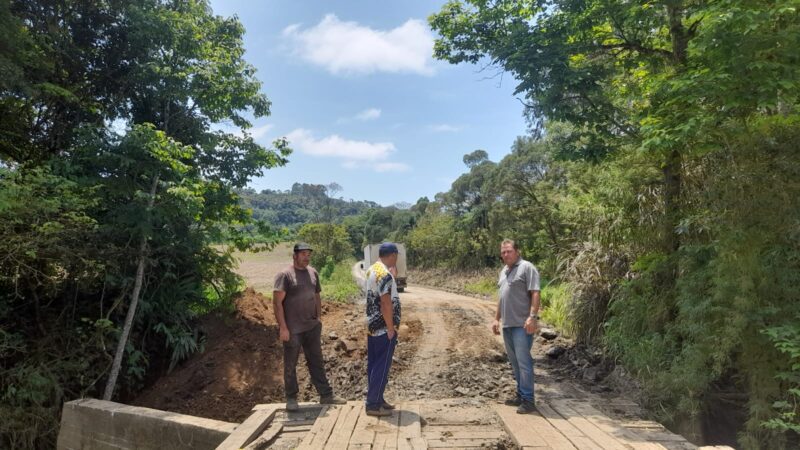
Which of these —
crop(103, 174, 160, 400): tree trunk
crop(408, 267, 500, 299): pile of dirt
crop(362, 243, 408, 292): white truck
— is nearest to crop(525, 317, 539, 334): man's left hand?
crop(103, 174, 160, 400): tree trunk

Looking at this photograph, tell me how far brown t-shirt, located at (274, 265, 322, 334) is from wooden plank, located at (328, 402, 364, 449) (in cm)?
97

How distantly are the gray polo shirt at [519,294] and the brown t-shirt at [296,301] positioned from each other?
2.12m

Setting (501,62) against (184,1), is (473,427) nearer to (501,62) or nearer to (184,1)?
(501,62)

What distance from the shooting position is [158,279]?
28.1 ft

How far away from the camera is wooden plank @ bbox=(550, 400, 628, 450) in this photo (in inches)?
146

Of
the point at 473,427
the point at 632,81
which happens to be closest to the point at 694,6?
the point at 632,81

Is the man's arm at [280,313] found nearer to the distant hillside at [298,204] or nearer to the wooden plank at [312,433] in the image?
the wooden plank at [312,433]

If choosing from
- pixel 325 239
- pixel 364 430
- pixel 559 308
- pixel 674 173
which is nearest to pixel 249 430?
pixel 364 430

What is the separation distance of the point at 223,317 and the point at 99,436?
3.76 metres

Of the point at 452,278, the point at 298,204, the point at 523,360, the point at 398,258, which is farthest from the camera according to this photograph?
the point at 298,204

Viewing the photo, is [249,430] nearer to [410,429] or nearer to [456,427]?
[410,429]

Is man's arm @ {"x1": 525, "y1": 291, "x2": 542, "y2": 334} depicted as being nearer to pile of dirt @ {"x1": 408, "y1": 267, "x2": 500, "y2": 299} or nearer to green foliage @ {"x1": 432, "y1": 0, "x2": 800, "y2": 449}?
green foliage @ {"x1": 432, "y1": 0, "x2": 800, "y2": 449}

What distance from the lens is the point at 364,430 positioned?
13.4 feet

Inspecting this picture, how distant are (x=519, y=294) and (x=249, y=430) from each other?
293 cm
